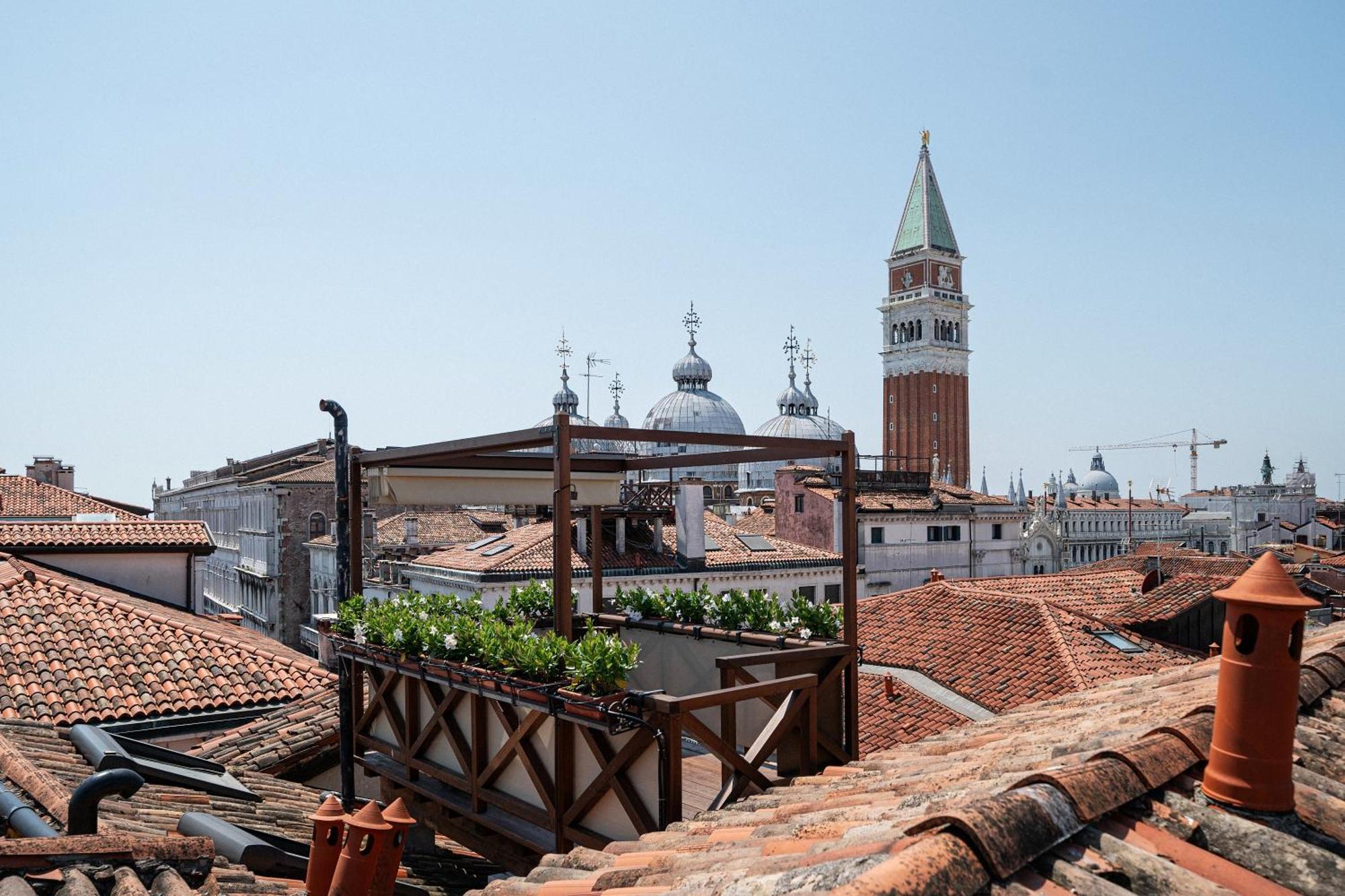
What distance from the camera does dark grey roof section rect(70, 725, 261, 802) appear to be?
20.4 ft

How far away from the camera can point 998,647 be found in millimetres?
15367

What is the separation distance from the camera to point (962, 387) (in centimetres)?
8006

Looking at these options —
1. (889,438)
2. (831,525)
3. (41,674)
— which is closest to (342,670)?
(41,674)

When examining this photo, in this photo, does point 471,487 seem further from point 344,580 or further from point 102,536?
point 102,536

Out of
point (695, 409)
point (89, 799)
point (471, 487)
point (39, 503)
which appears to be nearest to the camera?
point (89, 799)

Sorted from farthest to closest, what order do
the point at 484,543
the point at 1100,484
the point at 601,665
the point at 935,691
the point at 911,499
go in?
the point at 1100,484
the point at 911,499
the point at 484,543
the point at 935,691
the point at 601,665

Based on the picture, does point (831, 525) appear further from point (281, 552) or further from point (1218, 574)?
point (281, 552)

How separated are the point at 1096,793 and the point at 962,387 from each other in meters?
81.3

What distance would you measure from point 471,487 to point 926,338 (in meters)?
74.7

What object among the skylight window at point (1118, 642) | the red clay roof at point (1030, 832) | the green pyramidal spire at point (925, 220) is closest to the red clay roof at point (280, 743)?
the red clay roof at point (1030, 832)

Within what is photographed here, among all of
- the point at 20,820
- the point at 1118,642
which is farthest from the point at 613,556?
the point at 20,820

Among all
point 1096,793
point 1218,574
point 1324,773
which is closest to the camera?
point 1096,793

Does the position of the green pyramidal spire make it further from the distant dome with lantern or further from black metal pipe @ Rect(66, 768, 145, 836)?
black metal pipe @ Rect(66, 768, 145, 836)

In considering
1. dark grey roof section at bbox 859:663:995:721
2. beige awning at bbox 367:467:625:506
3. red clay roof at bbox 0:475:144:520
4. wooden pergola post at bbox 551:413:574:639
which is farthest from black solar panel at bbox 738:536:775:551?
wooden pergola post at bbox 551:413:574:639
